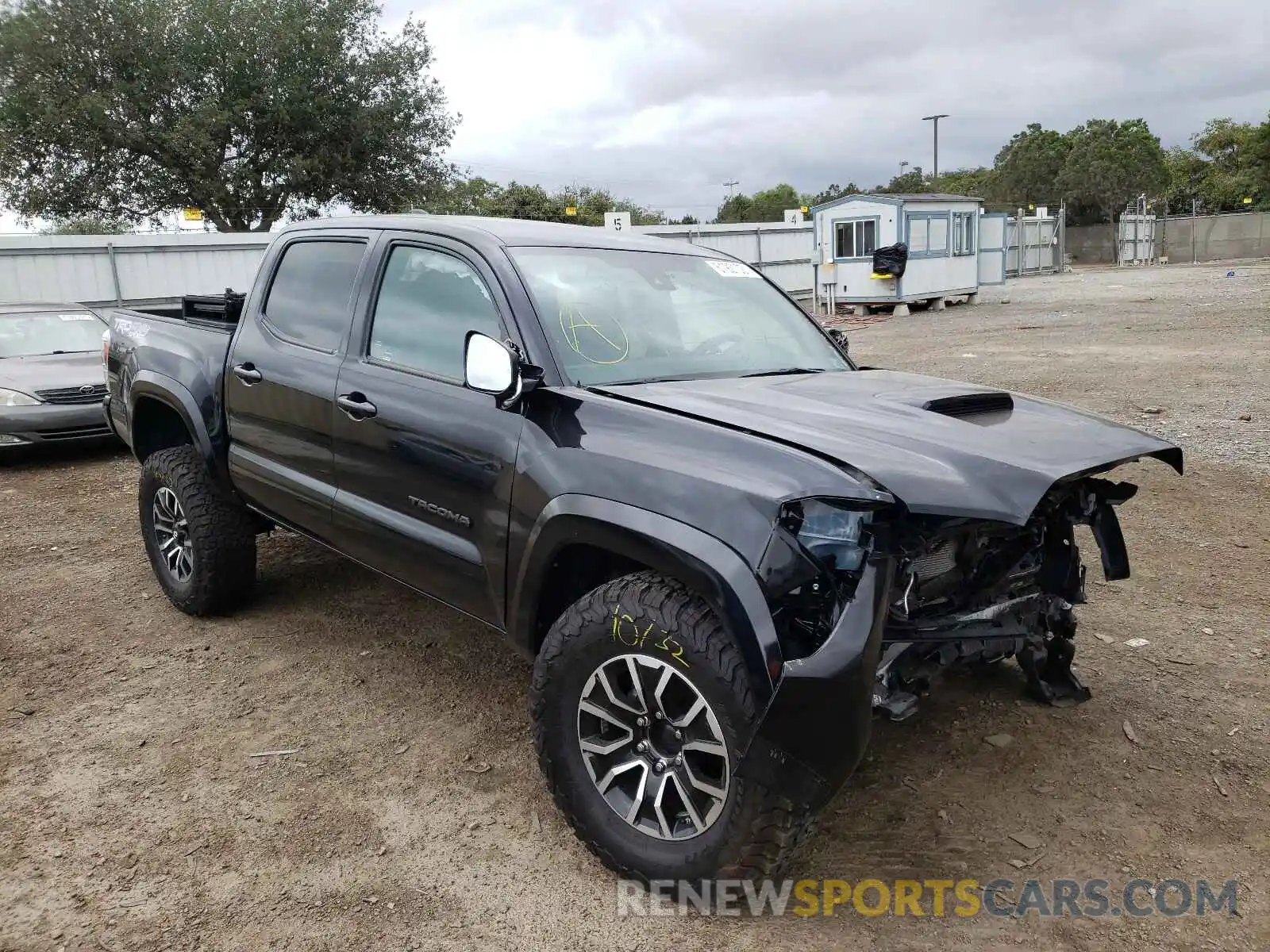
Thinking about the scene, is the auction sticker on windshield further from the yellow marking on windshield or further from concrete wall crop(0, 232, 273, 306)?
concrete wall crop(0, 232, 273, 306)

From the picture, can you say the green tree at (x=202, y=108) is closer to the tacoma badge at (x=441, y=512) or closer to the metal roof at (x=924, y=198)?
the metal roof at (x=924, y=198)

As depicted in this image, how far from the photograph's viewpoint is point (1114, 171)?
171 feet

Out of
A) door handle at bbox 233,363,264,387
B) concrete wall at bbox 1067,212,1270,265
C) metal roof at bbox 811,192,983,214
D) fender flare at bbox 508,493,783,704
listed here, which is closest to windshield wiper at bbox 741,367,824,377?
fender flare at bbox 508,493,783,704

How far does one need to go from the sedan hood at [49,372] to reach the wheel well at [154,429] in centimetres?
428

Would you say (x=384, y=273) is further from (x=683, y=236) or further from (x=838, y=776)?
(x=683, y=236)

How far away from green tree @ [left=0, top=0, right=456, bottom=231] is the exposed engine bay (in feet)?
75.6

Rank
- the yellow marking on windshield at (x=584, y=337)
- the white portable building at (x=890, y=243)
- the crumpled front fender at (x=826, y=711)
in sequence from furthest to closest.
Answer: the white portable building at (x=890, y=243) → the yellow marking on windshield at (x=584, y=337) → the crumpled front fender at (x=826, y=711)

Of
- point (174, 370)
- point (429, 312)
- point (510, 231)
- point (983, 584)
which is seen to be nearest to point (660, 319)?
point (510, 231)

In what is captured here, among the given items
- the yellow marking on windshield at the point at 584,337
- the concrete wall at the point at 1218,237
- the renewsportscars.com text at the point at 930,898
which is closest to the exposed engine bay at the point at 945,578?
the renewsportscars.com text at the point at 930,898

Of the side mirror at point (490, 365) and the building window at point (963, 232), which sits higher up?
the building window at point (963, 232)

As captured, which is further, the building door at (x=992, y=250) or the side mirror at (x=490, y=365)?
the building door at (x=992, y=250)

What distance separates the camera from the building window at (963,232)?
21734 mm

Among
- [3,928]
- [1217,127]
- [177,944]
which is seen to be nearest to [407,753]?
[177,944]

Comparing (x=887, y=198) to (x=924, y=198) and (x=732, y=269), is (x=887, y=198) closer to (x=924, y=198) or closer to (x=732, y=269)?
(x=924, y=198)
